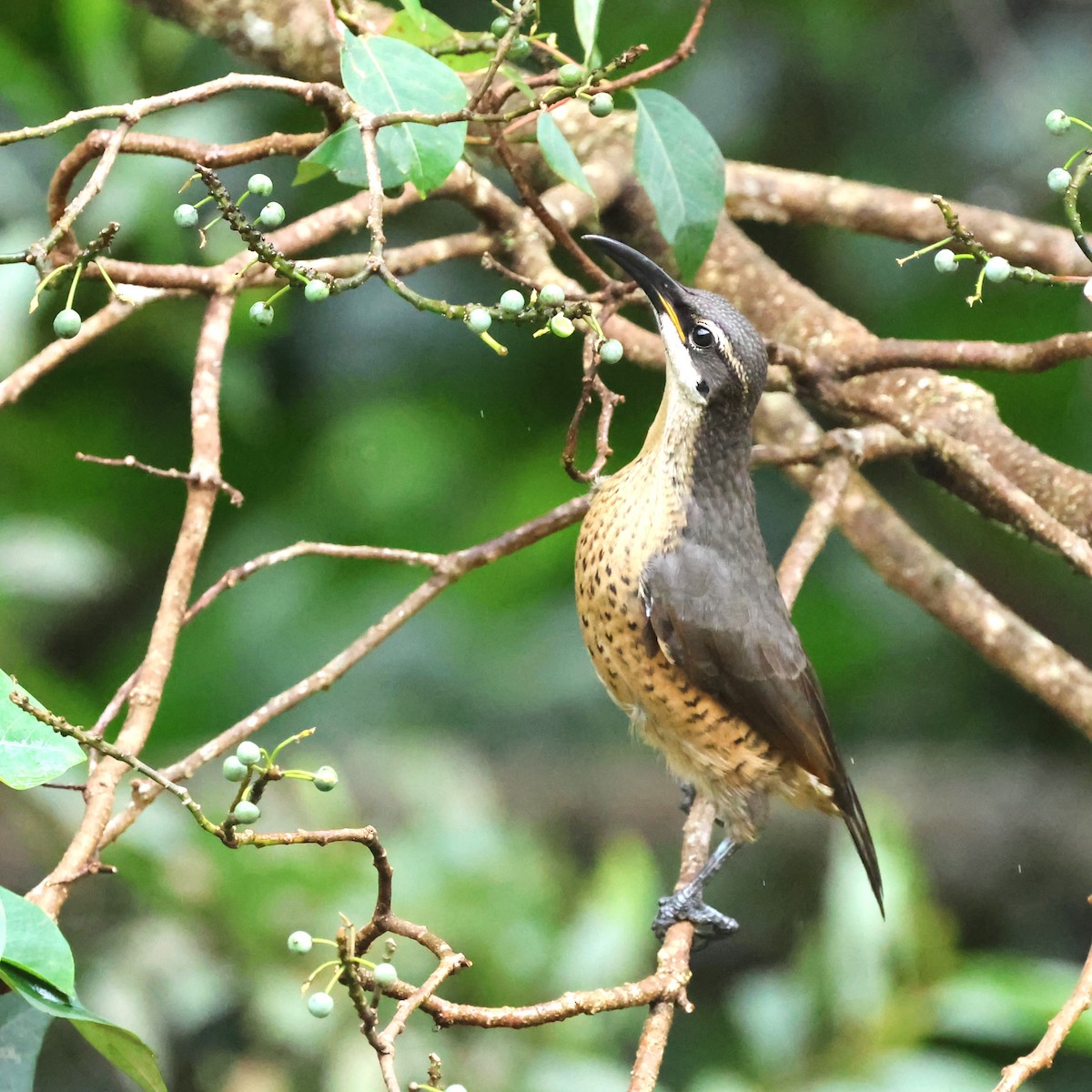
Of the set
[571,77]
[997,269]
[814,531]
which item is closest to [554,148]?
[571,77]

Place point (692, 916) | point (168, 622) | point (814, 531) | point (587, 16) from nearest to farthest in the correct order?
1. point (587, 16)
2. point (168, 622)
3. point (692, 916)
4. point (814, 531)

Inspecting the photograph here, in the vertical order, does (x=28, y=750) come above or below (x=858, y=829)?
above

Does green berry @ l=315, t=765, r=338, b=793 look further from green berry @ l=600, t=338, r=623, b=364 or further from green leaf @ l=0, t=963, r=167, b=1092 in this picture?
green berry @ l=600, t=338, r=623, b=364

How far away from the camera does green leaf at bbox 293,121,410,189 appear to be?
2002 millimetres

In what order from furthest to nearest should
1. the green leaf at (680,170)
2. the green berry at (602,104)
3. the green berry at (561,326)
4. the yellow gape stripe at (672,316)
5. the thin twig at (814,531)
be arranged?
the thin twig at (814,531) < the yellow gape stripe at (672,316) < the green leaf at (680,170) < the green berry at (602,104) < the green berry at (561,326)

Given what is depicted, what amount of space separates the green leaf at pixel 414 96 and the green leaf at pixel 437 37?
479 millimetres

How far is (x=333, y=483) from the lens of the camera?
15.8 ft

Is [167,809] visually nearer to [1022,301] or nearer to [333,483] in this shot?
[333,483]

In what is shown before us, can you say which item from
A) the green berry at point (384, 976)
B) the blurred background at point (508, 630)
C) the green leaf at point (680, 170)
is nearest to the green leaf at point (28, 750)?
the green berry at point (384, 976)

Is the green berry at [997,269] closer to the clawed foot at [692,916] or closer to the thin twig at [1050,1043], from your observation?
the thin twig at [1050,1043]

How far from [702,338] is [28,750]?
1.56 metres

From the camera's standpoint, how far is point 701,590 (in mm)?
2785

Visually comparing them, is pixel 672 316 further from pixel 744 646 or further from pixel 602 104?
pixel 602 104

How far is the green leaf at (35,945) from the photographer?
1478mm
